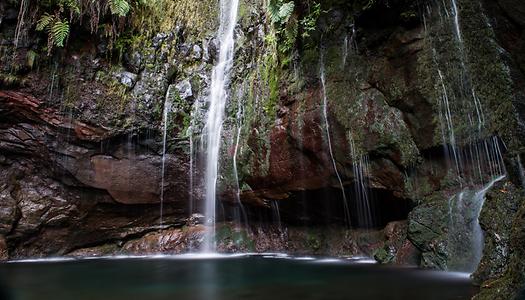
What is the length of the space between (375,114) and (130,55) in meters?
6.46

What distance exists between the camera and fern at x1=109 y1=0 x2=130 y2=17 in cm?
930

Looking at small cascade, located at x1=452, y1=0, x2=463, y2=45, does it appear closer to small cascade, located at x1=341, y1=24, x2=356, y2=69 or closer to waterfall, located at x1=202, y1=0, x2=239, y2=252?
small cascade, located at x1=341, y1=24, x2=356, y2=69

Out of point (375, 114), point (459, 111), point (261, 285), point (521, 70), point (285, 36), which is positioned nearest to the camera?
point (261, 285)

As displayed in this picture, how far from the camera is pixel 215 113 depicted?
10.1 metres

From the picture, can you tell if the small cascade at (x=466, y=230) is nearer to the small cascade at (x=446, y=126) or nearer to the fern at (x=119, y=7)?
the small cascade at (x=446, y=126)

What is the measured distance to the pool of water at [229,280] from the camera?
5082 mm

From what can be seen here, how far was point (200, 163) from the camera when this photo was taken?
10.1m

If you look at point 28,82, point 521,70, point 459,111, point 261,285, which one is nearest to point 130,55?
point 28,82

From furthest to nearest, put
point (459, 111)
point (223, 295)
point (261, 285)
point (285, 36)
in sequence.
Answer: point (285, 36), point (459, 111), point (261, 285), point (223, 295)

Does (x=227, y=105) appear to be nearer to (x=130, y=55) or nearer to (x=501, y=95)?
(x=130, y=55)

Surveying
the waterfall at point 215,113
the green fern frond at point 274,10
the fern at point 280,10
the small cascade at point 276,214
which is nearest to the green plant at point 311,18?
the fern at point 280,10

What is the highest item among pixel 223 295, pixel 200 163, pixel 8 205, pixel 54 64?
pixel 54 64

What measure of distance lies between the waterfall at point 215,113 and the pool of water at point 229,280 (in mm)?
1871

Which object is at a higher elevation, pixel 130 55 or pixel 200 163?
pixel 130 55
